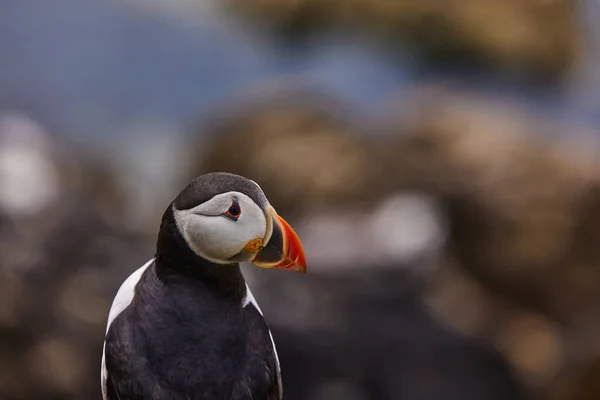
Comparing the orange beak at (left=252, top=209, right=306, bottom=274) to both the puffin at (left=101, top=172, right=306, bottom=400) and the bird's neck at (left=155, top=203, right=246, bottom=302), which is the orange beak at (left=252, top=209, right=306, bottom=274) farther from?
the bird's neck at (left=155, top=203, right=246, bottom=302)

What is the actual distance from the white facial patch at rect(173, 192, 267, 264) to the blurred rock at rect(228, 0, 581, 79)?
8483 mm

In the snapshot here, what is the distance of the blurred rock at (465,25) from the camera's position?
10.2 m

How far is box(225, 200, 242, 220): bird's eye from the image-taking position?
219cm

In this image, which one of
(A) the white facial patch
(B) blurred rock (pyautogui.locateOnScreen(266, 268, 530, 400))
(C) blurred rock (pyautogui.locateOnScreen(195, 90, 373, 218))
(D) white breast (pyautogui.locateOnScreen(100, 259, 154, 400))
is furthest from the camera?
(C) blurred rock (pyautogui.locateOnScreen(195, 90, 373, 218))

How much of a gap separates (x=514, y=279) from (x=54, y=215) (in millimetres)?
3382

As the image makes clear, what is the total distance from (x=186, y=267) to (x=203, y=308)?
123mm

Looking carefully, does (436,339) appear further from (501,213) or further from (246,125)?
(246,125)

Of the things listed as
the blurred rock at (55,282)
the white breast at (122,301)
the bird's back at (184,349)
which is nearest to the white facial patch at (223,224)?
the bird's back at (184,349)

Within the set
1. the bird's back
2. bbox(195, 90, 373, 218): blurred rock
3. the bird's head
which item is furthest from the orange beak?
bbox(195, 90, 373, 218): blurred rock

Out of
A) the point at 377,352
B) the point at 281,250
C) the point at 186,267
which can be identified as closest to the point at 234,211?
the point at 281,250

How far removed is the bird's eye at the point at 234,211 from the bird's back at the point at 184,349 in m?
0.29

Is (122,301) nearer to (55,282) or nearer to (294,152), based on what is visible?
(55,282)

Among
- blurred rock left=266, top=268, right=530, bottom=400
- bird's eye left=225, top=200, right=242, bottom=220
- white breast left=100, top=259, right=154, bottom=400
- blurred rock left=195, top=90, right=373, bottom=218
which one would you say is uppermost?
bird's eye left=225, top=200, right=242, bottom=220

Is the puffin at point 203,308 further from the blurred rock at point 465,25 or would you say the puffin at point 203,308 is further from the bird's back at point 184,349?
the blurred rock at point 465,25
